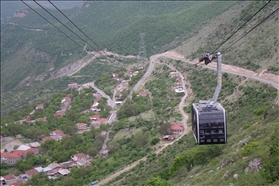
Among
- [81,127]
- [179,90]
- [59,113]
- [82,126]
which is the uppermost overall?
[179,90]

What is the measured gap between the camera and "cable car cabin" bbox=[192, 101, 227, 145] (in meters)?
13.6

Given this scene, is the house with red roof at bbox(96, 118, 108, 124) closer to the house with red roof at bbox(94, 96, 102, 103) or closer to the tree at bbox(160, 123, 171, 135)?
the house with red roof at bbox(94, 96, 102, 103)

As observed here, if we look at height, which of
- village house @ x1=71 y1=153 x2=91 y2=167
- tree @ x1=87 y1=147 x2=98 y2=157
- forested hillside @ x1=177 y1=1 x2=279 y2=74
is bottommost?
village house @ x1=71 y1=153 x2=91 y2=167

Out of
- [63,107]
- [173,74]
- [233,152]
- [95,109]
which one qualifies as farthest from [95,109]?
[233,152]

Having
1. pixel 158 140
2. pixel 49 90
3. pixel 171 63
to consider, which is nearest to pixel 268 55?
pixel 158 140

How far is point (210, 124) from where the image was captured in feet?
44.9

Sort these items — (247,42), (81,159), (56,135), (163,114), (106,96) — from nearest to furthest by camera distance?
(81,159) → (163,114) → (247,42) → (56,135) → (106,96)

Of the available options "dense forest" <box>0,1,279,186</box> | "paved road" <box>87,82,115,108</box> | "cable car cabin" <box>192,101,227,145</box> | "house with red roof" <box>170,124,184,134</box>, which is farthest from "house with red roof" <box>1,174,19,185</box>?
"cable car cabin" <box>192,101,227,145</box>

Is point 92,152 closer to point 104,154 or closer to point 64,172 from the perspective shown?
point 104,154

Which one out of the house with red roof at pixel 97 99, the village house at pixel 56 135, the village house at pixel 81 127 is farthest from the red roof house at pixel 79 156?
the house with red roof at pixel 97 99

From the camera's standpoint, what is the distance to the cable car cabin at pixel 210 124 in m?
13.6

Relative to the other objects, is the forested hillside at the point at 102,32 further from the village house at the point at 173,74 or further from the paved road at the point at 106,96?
the village house at the point at 173,74

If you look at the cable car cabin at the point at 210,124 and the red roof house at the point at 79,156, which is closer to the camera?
the cable car cabin at the point at 210,124

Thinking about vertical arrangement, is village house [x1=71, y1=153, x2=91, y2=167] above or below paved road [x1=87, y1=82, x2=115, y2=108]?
below
